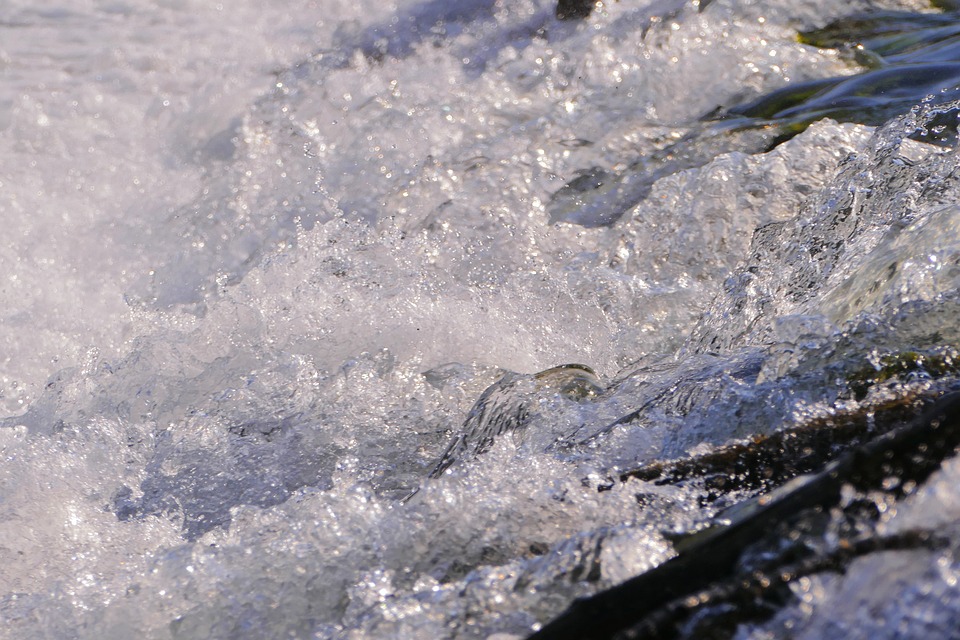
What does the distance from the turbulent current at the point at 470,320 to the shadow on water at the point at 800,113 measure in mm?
21

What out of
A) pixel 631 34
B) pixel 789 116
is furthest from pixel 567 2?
pixel 789 116

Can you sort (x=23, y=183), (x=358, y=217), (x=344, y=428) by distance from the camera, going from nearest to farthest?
(x=344, y=428)
(x=358, y=217)
(x=23, y=183)

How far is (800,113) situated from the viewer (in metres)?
4.21

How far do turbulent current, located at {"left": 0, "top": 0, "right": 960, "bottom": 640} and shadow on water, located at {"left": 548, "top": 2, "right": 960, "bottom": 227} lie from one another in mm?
21

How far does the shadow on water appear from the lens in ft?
12.6

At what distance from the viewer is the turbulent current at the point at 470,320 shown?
1358 millimetres

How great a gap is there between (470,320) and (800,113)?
221 cm

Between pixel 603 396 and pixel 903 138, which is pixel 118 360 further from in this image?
pixel 903 138

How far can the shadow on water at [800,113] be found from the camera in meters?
3.84

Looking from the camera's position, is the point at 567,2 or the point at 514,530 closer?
the point at 514,530

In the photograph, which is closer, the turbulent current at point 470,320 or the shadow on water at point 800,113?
the turbulent current at point 470,320

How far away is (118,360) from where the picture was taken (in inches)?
110

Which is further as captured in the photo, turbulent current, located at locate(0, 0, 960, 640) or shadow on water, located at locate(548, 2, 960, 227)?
shadow on water, located at locate(548, 2, 960, 227)

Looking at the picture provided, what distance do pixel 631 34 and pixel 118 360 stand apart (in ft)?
10.7
